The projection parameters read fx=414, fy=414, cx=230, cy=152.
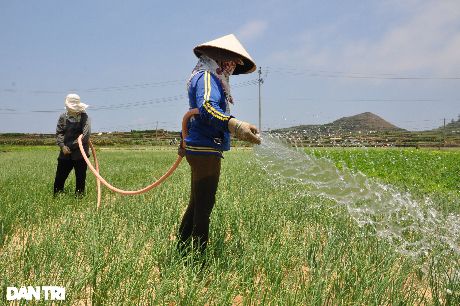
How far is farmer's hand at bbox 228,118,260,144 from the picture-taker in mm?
2691

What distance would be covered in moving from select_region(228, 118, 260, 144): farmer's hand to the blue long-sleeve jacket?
0.19 feet

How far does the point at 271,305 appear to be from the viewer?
7.44ft

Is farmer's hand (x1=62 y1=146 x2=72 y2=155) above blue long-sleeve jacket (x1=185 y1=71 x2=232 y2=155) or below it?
below

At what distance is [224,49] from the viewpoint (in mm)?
3076

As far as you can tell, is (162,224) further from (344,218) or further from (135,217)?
(344,218)

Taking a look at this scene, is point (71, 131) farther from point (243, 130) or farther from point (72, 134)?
point (243, 130)

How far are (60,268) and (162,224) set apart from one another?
1.44m

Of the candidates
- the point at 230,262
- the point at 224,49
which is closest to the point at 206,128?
the point at 224,49

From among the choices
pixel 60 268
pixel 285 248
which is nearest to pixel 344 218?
pixel 285 248

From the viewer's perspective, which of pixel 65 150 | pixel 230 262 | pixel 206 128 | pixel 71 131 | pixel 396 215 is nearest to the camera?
pixel 206 128

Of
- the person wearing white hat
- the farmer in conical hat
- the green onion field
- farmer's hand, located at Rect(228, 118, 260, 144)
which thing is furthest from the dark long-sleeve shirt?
farmer's hand, located at Rect(228, 118, 260, 144)

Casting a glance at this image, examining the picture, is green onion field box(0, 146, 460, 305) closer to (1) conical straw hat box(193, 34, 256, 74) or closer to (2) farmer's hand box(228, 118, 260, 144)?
(2) farmer's hand box(228, 118, 260, 144)

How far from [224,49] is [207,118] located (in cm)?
60

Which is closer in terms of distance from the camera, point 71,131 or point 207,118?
point 207,118
